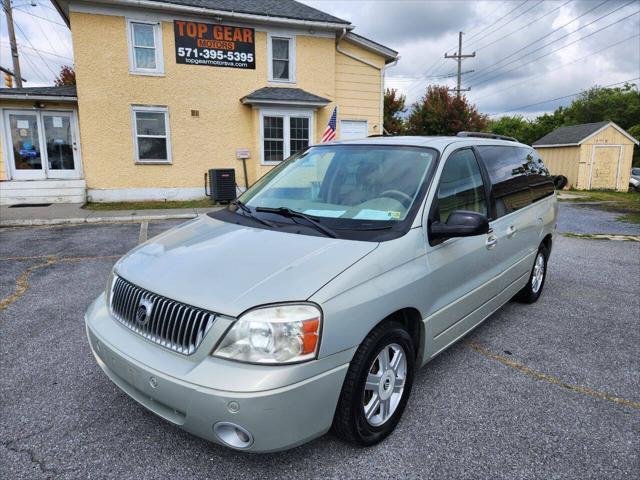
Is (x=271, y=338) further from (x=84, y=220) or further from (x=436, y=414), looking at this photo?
(x=84, y=220)

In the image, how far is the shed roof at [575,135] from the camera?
24344 mm

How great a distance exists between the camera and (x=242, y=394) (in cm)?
187

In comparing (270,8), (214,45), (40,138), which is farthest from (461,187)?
(40,138)

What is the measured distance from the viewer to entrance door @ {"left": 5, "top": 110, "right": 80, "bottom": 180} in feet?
42.6

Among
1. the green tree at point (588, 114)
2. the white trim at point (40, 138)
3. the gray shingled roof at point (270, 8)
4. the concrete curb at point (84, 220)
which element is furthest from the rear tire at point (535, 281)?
the green tree at point (588, 114)

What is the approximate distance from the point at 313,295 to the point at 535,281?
368 centimetres

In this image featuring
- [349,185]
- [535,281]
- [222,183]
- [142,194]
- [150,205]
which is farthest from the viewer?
[142,194]

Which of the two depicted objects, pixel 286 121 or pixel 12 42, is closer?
pixel 286 121

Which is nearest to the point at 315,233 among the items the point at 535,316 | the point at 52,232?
the point at 535,316

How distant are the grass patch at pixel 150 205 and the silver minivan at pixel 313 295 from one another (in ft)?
31.4

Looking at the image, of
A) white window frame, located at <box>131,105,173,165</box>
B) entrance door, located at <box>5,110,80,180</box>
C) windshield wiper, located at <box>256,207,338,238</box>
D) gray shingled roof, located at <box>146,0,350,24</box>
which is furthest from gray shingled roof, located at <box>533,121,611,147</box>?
windshield wiper, located at <box>256,207,338,238</box>

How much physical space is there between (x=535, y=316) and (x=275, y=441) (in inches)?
138

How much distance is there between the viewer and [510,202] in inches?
154

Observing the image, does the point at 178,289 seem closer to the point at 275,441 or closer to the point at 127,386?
the point at 127,386
